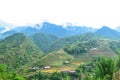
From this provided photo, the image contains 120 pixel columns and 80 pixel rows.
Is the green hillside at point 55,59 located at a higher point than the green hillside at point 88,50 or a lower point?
lower

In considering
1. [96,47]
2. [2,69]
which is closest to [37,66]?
[96,47]

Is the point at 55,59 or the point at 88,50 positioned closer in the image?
the point at 55,59

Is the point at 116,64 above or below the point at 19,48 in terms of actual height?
below

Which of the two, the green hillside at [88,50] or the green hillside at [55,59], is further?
the green hillside at [88,50]

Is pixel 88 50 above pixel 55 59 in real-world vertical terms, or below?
above

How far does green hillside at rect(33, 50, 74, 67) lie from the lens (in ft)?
534

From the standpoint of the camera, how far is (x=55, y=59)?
170 m

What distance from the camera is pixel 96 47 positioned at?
197 m

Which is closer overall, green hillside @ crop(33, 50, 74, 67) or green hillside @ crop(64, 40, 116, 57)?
green hillside @ crop(33, 50, 74, 67)

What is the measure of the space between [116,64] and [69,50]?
12487cm

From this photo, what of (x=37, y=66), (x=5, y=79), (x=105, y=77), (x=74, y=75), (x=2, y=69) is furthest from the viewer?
(x=37, y=66)

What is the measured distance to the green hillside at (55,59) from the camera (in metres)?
163

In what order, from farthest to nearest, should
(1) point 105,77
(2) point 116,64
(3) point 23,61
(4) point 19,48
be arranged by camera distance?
(4) point 19,48 → (3) point 23,61 → (2) point 116,64 → (1) point 105,77

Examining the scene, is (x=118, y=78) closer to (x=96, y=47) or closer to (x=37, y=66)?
(x=37, y=66)
